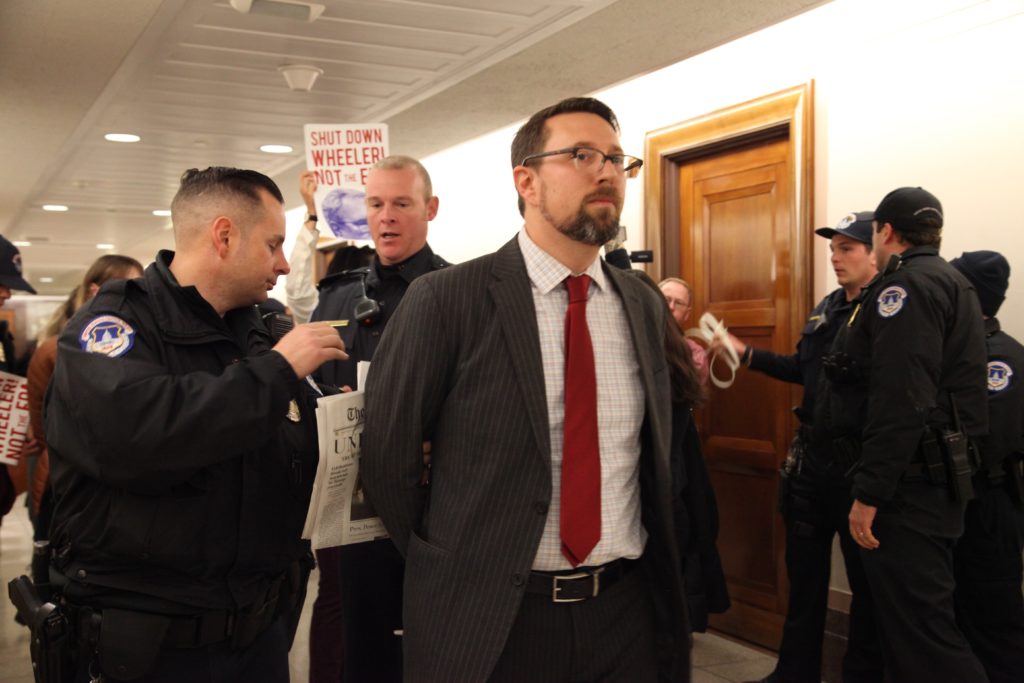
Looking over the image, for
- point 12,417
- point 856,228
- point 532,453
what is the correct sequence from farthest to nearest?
1. point 856,228
2. point 12,417
3. point 532,453

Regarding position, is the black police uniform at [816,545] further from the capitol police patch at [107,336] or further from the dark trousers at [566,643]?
the capitol police patch at [107,336]

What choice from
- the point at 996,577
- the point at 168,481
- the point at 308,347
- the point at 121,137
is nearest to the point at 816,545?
the point at 996,577

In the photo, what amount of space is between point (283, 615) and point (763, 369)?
2.59 m

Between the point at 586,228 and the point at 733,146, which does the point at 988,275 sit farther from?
the point at 586,228

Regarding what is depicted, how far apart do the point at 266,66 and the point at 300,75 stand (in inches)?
6.8

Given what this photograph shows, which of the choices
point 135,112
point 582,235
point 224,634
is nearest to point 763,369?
point 582,235

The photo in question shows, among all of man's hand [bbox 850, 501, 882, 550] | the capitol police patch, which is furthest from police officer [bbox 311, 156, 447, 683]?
man's hand [bbox 850, 501, 882, 550]

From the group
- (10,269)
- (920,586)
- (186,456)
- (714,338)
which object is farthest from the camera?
(714,338)

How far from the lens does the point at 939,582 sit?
2805 mm

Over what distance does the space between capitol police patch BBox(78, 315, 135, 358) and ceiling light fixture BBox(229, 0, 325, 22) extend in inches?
85.6

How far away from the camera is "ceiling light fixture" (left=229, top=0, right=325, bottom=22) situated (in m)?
3.45

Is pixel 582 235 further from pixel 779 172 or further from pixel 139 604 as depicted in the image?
pixel 779 172

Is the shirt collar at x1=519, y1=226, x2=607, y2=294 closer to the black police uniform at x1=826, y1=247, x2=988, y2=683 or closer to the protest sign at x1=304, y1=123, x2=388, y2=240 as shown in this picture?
the black police uniform at x1=826, y1=247, x2=988, y2=683

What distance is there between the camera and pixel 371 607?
2.44 meters
